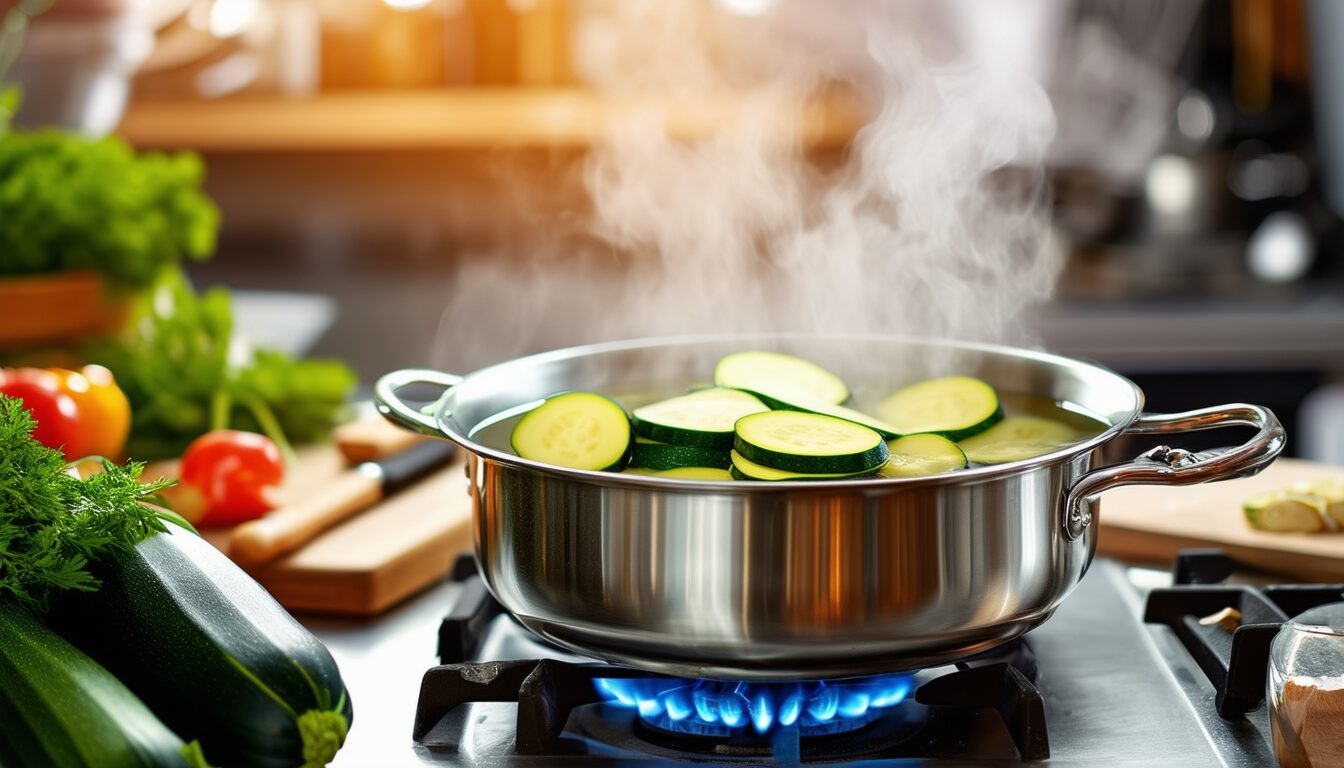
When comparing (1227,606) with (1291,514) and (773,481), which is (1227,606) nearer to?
(1291,514)

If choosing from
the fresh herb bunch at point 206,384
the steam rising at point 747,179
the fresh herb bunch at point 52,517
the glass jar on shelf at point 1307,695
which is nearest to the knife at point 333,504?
the fresh herb bunch at point 206,384

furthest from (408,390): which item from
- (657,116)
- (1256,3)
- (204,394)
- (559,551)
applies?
(1256,3)

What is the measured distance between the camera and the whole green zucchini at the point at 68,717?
0.70m

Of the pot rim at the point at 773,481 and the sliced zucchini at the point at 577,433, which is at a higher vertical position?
the pot rim at the point at 773,481

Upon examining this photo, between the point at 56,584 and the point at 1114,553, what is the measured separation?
2.93 ft

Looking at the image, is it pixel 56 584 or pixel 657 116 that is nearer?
pixel 56 584

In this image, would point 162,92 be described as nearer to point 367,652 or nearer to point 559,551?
point 367,652

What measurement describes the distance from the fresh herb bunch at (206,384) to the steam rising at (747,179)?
93 centimetres

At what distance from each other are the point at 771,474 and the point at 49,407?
833 millimetres

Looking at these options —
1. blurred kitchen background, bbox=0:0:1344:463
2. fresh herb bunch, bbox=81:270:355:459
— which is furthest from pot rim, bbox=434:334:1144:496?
blurred kitchen background, bbox=0:0:1344:463

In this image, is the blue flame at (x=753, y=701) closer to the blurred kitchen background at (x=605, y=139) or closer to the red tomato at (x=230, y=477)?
the red tomato at (x=230, y=477)

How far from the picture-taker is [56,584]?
33.0 inches

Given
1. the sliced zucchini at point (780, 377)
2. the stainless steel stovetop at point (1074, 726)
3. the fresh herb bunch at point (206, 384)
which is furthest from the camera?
the fresh herb bunch at point (206, 384)

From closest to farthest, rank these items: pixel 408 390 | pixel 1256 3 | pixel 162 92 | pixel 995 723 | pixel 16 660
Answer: pixel 16 660, pixel 995 723, pixel 408 390, pixel 1256 3, pixel 162 92
